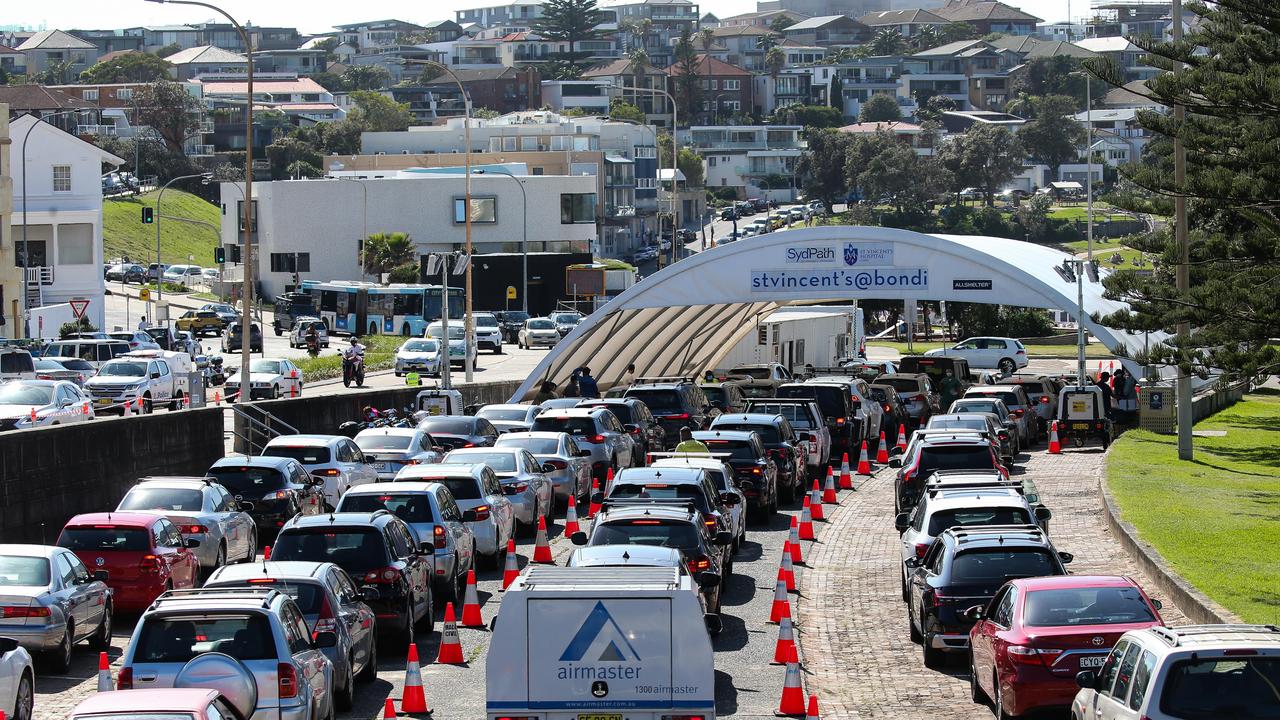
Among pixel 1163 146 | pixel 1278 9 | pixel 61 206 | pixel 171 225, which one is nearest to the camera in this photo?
pixel 1278 9

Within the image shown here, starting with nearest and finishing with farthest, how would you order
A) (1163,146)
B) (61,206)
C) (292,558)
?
(292,558)
(1163,146)
(61,206)

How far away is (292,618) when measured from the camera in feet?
44.2

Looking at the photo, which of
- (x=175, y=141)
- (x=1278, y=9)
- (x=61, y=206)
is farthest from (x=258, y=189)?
(x=1278, y=9)

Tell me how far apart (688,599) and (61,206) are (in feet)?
251

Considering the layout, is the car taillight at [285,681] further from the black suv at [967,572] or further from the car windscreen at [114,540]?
the car windscreen at [114,540]

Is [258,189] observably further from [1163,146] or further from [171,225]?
[1163,146]

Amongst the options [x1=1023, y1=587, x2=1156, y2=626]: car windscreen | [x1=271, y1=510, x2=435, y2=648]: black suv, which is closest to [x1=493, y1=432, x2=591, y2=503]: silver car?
[x1=271, y1=510, x2=435, y2=648]: black suv

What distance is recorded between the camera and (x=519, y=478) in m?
25.4

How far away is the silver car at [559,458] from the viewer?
2764 centimetres

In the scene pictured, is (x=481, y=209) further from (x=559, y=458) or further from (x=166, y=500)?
(x=166, y=500)

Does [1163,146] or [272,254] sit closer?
[1163,146]

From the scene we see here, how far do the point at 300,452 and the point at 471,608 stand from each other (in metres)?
8.65

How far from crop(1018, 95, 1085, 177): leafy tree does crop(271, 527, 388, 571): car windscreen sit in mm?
165745

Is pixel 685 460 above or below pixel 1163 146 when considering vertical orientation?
below
